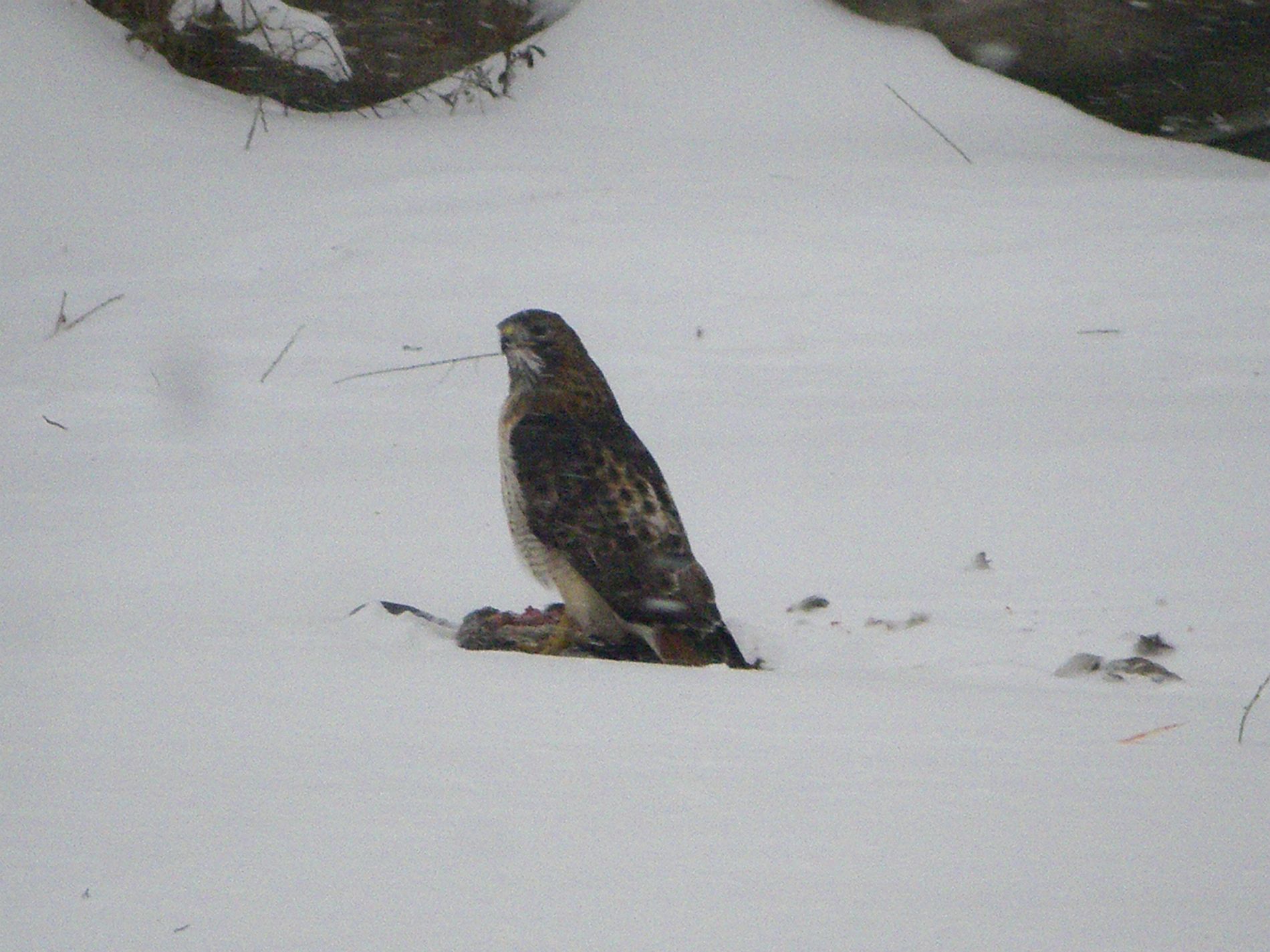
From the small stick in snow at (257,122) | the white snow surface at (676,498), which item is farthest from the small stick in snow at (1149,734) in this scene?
the small stick in snow at (257,122)

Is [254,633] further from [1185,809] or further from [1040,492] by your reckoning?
[1040,492]

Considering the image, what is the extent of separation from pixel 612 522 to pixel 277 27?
793cm

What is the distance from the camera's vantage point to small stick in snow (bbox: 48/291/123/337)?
310 inches

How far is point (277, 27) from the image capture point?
34.7ft

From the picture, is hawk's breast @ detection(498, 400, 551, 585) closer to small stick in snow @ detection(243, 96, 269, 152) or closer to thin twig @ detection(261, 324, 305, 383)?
thin twig @ detection(261, 324, 305, 383)

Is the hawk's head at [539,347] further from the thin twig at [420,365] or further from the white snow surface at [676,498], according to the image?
the white snow surface at [676,498]

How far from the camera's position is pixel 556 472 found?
13.1 ft

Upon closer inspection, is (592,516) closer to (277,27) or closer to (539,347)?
(539,347)

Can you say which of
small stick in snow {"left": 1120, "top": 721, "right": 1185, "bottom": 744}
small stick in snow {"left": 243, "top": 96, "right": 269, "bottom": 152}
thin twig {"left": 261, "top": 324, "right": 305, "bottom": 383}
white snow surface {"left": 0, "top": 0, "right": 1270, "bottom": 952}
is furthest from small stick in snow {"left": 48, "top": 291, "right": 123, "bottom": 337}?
small stick in snow {"left": 1120, "top": 721, "right": 1185, "bottom": 744}

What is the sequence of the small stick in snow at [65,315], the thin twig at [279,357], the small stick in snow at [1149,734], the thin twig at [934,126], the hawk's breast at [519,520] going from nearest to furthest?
1. the small stick in snow at [1149,734]
2. the hawk's breast at [519,520]
3. the thin twig at [279,357]
4. the small stick in snow at [65,315]
5. the thin twig at [934,126]

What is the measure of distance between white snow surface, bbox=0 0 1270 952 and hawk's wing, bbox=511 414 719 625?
0.40m

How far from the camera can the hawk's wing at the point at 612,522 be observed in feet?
12.6

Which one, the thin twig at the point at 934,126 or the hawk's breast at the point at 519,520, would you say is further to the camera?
the thin twig at the point at 934,126

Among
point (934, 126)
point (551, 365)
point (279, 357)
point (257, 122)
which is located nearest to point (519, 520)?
point (551, 365)
